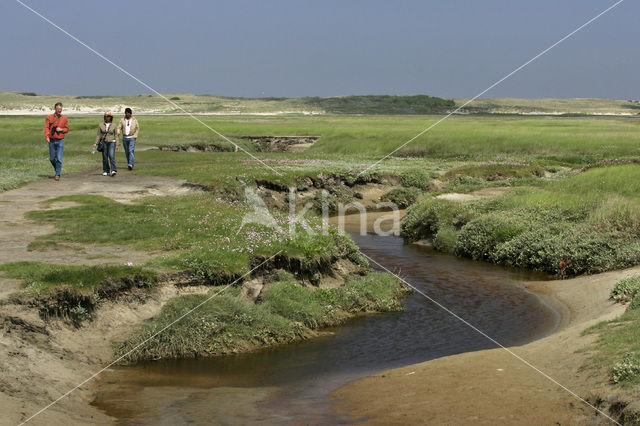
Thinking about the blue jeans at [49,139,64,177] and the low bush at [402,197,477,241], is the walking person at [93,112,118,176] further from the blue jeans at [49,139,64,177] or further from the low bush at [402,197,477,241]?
the low bush at [402,197,477,241]

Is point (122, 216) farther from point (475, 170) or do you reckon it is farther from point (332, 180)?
point (475, 170)

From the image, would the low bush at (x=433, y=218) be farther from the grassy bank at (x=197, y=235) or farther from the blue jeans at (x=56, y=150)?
the blue jeans at (x=56, y=150)

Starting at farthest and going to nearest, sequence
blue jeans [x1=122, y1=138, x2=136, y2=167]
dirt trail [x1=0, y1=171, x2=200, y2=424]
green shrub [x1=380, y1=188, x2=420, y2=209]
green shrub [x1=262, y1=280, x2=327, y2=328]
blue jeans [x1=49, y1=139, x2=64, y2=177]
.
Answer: green shrub [x1=380, y1=188, x2=420, y2=209], blue jeans [x1=122, y1=138, x2=136, y2=167], blue jeans [x1=49, y1=139, x2=64, y2=177], green shrub [x1=262, y1=280, x2=327, y2=328], dirt trail [x1=0, y1=171, x2=200, y2=424]

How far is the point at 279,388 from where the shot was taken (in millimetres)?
11609

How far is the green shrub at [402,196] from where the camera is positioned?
117ft

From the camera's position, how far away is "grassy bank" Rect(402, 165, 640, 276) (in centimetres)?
2044

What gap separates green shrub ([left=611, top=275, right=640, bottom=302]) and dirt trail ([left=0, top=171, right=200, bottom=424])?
30.2ft

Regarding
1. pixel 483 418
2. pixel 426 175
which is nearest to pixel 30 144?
pixel 426 175

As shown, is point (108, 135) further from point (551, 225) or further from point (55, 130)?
point (551, 225)

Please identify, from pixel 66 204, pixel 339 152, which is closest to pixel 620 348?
pixel 66 204

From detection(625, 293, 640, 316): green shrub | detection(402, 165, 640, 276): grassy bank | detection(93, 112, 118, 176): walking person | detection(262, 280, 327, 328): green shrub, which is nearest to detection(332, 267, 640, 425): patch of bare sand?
A: detection(625, 293, 640, 316): green shrub

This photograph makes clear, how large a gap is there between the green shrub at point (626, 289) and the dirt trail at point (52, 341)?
9.20 m

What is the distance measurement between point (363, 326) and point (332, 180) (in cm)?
2019

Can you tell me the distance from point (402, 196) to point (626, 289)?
2030 cm
